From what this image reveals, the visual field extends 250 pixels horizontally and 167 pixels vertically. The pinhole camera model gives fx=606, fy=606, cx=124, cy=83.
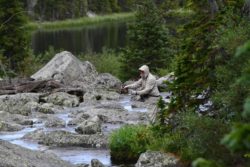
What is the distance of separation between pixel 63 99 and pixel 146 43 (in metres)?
8.70

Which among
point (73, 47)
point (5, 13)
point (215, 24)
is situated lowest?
point (73, 47)

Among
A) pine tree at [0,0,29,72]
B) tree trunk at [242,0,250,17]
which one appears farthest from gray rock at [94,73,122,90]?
tree trunk at [242,0,250,17]

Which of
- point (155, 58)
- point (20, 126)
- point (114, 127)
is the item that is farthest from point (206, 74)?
point (155, 58)

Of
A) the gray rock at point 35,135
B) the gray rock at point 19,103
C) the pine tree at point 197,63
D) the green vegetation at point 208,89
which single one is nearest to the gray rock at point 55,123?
the gray rock at point 35,135

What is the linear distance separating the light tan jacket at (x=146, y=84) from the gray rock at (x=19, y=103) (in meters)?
3.20

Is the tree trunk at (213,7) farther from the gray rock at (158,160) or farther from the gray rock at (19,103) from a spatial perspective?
the gray rock at (19,103)

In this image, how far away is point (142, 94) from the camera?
61.8ft

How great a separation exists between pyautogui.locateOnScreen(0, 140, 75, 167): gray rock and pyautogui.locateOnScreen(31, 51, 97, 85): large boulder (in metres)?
13.3

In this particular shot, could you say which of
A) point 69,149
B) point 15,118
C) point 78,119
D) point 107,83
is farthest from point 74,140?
point 107,83

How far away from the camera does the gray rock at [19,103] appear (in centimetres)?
1741

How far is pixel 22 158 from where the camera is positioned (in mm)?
9297

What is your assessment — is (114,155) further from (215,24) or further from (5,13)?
(5,13)

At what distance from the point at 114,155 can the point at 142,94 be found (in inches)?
285

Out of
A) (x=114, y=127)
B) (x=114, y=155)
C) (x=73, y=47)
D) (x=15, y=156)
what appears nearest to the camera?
(x=15, y=156)
